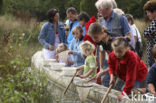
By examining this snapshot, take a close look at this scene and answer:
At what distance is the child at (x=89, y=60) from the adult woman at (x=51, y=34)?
236 centimetres

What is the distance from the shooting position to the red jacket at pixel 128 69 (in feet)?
13.6

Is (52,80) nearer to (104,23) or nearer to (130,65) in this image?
(104,23)

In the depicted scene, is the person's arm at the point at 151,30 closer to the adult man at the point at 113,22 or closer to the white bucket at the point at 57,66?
the adult man at the point at 113,22

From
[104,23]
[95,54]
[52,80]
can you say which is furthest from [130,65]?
[52,80]

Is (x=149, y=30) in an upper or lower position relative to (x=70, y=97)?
upper

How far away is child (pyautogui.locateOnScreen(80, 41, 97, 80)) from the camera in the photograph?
5.49 m

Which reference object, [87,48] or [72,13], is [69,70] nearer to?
[87,48]

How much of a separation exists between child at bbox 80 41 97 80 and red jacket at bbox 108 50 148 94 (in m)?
Answer: 0.99

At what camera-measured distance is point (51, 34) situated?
8000mm

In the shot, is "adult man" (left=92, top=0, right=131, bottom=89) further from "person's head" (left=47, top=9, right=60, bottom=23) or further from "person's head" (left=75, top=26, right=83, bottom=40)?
"person's head" (left=47, top=9, right=60, bottom=23)

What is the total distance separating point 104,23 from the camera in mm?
5523

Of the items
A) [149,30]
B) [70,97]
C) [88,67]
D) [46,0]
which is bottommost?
[70,97]

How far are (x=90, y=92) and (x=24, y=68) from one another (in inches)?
41.8

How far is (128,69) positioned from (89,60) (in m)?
1.37
